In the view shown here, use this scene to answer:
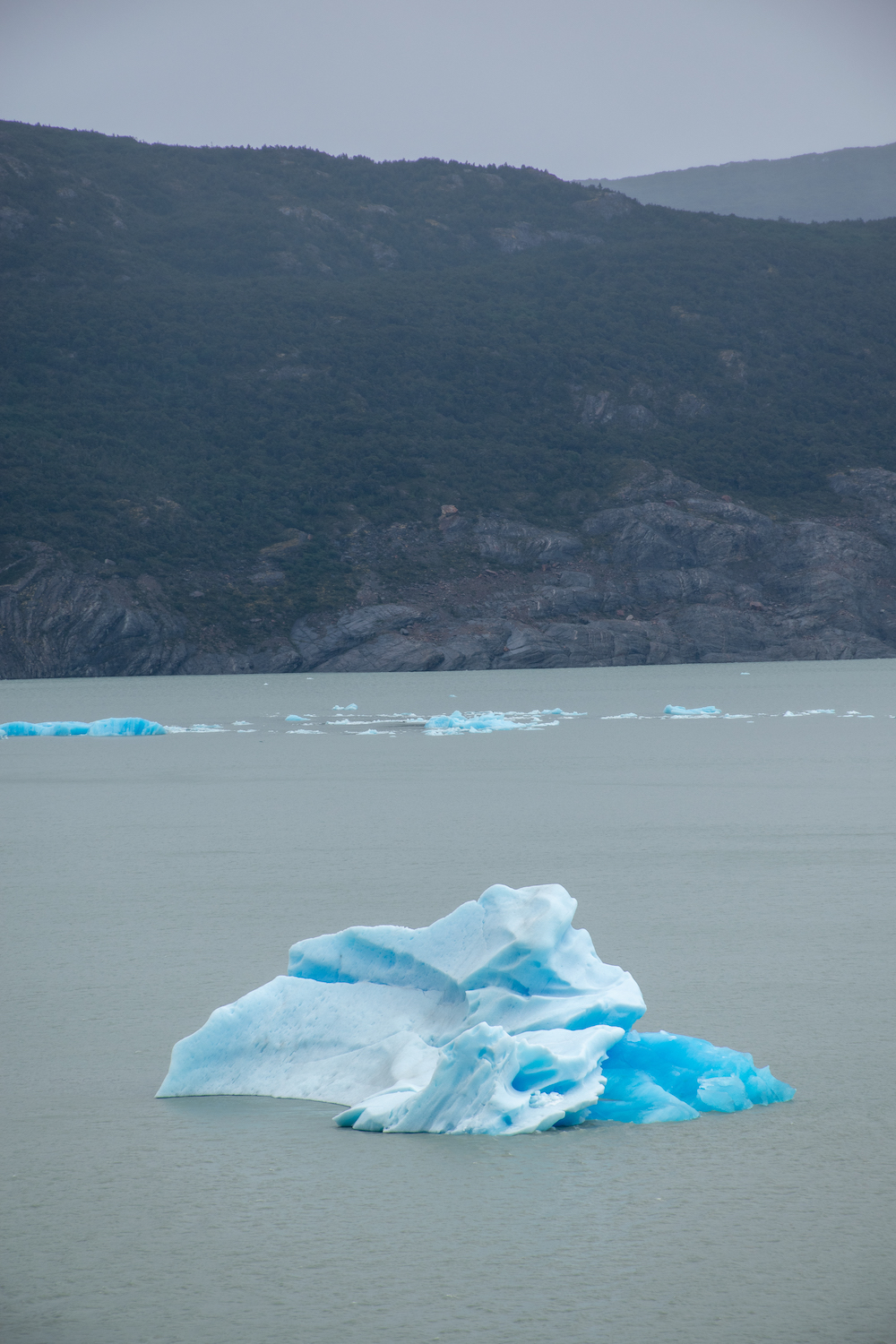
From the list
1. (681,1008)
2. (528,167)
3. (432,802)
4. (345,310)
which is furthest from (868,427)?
(681,1008)

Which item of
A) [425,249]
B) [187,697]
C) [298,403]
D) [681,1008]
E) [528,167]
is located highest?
[528,167]

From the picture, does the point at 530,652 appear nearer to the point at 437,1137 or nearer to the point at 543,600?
the point at 543,600

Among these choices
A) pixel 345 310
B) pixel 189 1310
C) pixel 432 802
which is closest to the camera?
pixel 189 1310

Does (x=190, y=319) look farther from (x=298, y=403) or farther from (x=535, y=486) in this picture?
(x=535, y=486)

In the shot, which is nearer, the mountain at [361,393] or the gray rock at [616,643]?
the gray rock at [616,643]

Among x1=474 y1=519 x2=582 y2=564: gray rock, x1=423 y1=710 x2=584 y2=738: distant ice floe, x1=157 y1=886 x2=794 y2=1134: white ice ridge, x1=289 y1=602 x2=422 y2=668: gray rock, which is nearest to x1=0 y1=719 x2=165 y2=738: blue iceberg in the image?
x1=423 y1=710 x2=584 y2=738: distant ice floe

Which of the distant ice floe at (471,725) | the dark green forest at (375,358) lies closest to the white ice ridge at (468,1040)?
the distant ice floe at (471,725)

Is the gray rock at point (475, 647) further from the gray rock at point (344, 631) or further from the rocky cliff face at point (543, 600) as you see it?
the gray rock at point (344, 631)
